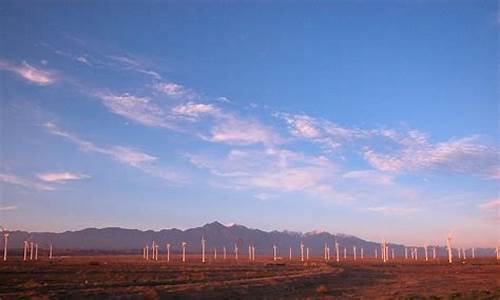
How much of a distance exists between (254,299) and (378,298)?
8.49 meters

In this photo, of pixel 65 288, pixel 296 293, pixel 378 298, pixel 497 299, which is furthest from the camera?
pixel 296 293

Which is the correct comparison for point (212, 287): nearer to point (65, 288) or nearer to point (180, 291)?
point (180, 291)

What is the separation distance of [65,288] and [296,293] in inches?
687

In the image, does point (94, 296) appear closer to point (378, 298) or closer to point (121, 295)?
point (121, 295)

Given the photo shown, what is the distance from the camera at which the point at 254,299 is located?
41594 mm

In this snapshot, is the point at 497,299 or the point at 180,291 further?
the point at 180,291

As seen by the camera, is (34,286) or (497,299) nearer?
(497,299)

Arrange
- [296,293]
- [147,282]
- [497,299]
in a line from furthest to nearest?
[147,282]
[296,293]
[497,299]

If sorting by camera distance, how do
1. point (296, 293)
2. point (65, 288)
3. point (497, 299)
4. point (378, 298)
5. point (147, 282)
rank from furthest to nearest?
1. point (147, 282)
2. point (296, 293)
3. point (65, 288)
4. point (378, 298)
5. point (497, 299)

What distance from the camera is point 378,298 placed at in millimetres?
41469

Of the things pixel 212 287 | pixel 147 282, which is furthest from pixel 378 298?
pixel 147 282

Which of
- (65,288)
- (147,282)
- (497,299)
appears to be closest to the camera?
(497,299)

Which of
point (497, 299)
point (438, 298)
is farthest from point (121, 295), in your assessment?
point (497, 299)

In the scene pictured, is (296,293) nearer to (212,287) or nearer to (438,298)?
(212,287)
